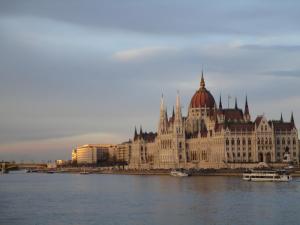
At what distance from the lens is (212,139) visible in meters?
154

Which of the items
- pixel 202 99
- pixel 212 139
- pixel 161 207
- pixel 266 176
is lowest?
pixel 161 207

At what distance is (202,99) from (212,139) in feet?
74.6

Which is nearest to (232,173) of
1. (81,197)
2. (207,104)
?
(207,104)

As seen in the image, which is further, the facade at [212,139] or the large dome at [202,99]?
the large dome at [202,99]

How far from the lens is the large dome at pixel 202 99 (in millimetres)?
174750

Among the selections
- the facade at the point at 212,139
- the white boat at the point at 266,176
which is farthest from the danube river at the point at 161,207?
the facade at the point at 212,139

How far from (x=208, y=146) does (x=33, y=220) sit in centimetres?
10364

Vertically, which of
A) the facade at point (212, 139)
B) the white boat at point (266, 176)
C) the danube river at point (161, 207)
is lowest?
the danube river at point (161, 207)

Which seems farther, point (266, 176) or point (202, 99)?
point (202, 99)

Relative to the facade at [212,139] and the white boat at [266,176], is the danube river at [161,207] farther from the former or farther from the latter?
the facade at [212,139]

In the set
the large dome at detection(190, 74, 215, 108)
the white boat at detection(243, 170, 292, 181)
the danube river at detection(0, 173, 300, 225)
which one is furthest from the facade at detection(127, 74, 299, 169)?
the danube river at detection(0, 173, 300, 225)

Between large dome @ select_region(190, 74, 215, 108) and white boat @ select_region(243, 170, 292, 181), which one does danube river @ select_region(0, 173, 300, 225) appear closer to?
white boat @ select_region(243, 170, 292, 181)

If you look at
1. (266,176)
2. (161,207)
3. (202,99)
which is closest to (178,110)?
(202,99)

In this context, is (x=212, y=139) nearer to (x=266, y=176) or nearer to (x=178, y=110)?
(x=178, y=110)
